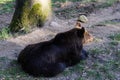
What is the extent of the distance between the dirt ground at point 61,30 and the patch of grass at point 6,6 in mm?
1202

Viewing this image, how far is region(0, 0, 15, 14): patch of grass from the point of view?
1257 cm

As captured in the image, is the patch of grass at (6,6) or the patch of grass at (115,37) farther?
the patch of grass at (6,6)

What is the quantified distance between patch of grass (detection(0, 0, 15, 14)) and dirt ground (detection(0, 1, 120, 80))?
1202 millimetres

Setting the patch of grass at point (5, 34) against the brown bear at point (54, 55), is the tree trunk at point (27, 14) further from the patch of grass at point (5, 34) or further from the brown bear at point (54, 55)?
the brown bear at point (54, 55)

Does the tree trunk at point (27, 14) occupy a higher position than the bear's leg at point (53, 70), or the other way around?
the tree trunk at point (27, 14)

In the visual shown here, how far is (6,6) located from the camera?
43.1 ft

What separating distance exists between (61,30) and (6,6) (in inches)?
175

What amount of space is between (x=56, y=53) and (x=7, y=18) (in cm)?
514

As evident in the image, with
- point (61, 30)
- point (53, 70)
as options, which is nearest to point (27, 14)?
point (61, 30)

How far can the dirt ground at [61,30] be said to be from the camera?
26.3 ft

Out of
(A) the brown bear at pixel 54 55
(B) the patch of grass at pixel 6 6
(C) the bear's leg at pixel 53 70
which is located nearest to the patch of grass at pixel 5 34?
(A) the brown bear at pixel 54 55

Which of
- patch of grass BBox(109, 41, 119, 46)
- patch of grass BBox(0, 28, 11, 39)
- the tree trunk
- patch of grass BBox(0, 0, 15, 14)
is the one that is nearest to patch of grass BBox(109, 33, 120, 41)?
patch of grass BBox(109, 41, 119, 46)

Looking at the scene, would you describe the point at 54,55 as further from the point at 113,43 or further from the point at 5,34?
the point at 5,34

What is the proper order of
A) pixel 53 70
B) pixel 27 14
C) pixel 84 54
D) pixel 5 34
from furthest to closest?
pixel 27 14 → pixel 5 34 → pixel 84 54 → pixel 53 70
